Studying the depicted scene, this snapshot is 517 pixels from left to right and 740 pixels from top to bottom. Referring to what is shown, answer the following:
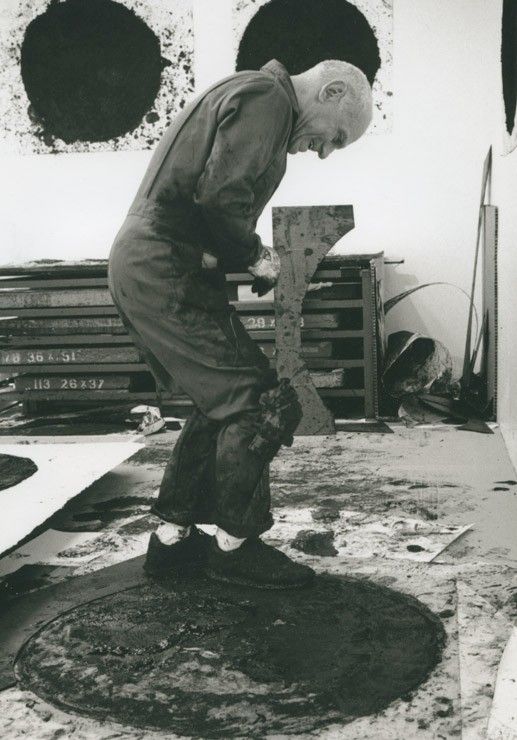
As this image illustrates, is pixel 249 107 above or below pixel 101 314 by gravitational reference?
above

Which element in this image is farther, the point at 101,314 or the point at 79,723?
the point at 101,314

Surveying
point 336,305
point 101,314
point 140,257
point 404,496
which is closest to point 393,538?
point 404,496

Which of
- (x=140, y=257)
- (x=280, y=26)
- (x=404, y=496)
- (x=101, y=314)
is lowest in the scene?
(x=404, y=496)

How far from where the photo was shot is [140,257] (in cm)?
216

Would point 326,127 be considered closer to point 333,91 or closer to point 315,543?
point 333,91

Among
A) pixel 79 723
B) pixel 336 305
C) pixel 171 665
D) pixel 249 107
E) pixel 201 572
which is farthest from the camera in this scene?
pixel 336 305

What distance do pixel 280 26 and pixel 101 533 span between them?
3.27 meters

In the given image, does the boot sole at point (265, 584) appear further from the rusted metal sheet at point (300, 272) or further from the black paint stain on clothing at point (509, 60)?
the black paint stain on clothing at point (509, 60)

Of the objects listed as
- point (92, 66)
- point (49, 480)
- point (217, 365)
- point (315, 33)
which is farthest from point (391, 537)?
point (92, 66)

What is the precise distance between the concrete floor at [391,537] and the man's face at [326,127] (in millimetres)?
1165

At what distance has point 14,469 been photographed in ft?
10.6

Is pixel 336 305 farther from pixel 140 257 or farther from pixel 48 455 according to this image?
pixel 140 257

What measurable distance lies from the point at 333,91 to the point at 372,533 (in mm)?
1338

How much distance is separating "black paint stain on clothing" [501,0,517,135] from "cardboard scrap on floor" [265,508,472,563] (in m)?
1.78
